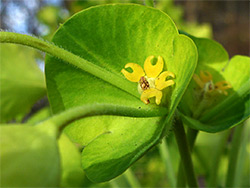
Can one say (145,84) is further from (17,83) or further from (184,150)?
(17,83)

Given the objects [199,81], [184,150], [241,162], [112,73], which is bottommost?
[241,162]

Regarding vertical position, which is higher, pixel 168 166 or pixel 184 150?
pixel 184 150

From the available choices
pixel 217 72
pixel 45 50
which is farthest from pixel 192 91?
pixel 45 50

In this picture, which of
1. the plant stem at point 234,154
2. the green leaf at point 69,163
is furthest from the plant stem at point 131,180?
the plant stem at point 234,154

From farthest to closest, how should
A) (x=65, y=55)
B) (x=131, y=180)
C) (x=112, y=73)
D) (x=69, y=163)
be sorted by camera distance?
(x=131, y=180)
(x=69, y=163)
(x=112, y=73)
(x=65, y=55)

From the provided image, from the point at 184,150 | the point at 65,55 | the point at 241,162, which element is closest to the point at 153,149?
the point at 184,150
